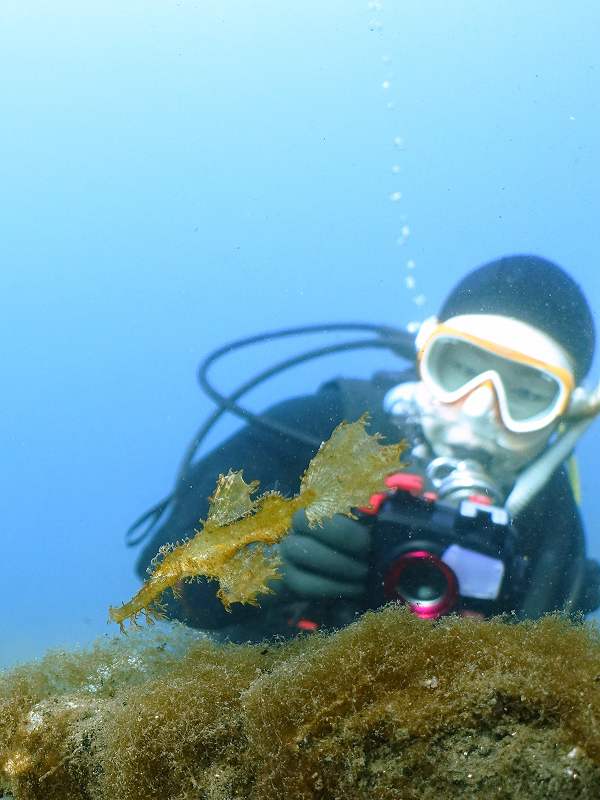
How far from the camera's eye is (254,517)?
7.63 ft

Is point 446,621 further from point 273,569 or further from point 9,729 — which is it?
point 9,729

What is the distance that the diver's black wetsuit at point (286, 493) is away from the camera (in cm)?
351

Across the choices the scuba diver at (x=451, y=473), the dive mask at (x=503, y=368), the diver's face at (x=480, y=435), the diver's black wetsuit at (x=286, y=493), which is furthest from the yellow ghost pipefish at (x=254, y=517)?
the dive mask at (x=503, y=368)

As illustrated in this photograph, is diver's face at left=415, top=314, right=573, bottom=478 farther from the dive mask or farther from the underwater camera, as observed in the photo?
the underwater camera

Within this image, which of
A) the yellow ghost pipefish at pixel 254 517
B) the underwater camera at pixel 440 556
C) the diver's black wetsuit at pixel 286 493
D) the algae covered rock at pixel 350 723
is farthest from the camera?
the diver's black wetsuit at pixel 286 493

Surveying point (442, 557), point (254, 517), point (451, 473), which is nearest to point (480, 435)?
point (451, 473)

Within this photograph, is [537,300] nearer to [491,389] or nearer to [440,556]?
[491,389]

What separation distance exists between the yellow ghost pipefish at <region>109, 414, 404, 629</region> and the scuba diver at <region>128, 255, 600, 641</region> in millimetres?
829

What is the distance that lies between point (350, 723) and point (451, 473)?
2432 mm

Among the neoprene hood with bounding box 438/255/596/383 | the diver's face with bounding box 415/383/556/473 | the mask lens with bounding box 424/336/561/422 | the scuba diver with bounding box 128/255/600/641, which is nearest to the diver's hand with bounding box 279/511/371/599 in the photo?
the scuba diver with bounding box 128/255/600/641

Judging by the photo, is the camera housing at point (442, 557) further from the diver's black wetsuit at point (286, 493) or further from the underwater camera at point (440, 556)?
the diver's black wetsuit at point (286, 493)

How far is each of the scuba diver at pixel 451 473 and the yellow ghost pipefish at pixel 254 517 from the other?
0.83 metres

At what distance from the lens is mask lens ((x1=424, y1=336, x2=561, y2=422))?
4.34m

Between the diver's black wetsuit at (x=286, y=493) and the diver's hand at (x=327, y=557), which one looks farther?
the diver's black wetsuit at (x=286, y=493)
